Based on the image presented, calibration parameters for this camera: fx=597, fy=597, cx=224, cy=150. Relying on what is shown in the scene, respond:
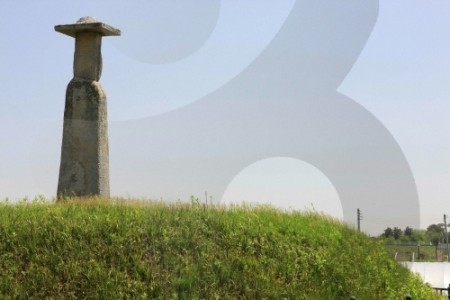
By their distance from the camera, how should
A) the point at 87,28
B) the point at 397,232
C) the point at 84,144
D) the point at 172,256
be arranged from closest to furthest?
the point at 172,256, the point at 84,144, the point at 87,28, the point at 397,232

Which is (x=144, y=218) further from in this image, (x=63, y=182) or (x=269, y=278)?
(x=63, y=182)

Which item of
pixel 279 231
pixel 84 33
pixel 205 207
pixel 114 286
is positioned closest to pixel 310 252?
pixel 279 231

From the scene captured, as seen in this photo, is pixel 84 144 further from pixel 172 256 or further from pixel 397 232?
pixel 397 232

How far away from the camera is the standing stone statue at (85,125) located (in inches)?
582

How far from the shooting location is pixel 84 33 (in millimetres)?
15492

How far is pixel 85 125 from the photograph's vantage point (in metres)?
14.9

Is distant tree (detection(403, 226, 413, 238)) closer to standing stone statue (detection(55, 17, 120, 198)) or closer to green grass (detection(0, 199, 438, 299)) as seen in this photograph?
green grass (detection(0, 199, 438, 299))

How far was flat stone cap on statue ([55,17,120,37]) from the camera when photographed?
15.2m

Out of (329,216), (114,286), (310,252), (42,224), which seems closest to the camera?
(114,286)

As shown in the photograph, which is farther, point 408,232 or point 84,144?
point 408,232

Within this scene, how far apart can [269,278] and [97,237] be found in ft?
10.3

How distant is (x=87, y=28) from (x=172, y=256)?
7433 mm

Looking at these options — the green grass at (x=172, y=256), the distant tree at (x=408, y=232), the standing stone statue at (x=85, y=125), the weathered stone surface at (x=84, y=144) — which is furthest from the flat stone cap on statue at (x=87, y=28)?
the distant tree at (x=408, y=232)

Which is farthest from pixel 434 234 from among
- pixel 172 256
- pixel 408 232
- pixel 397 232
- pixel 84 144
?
pixel 172 256
